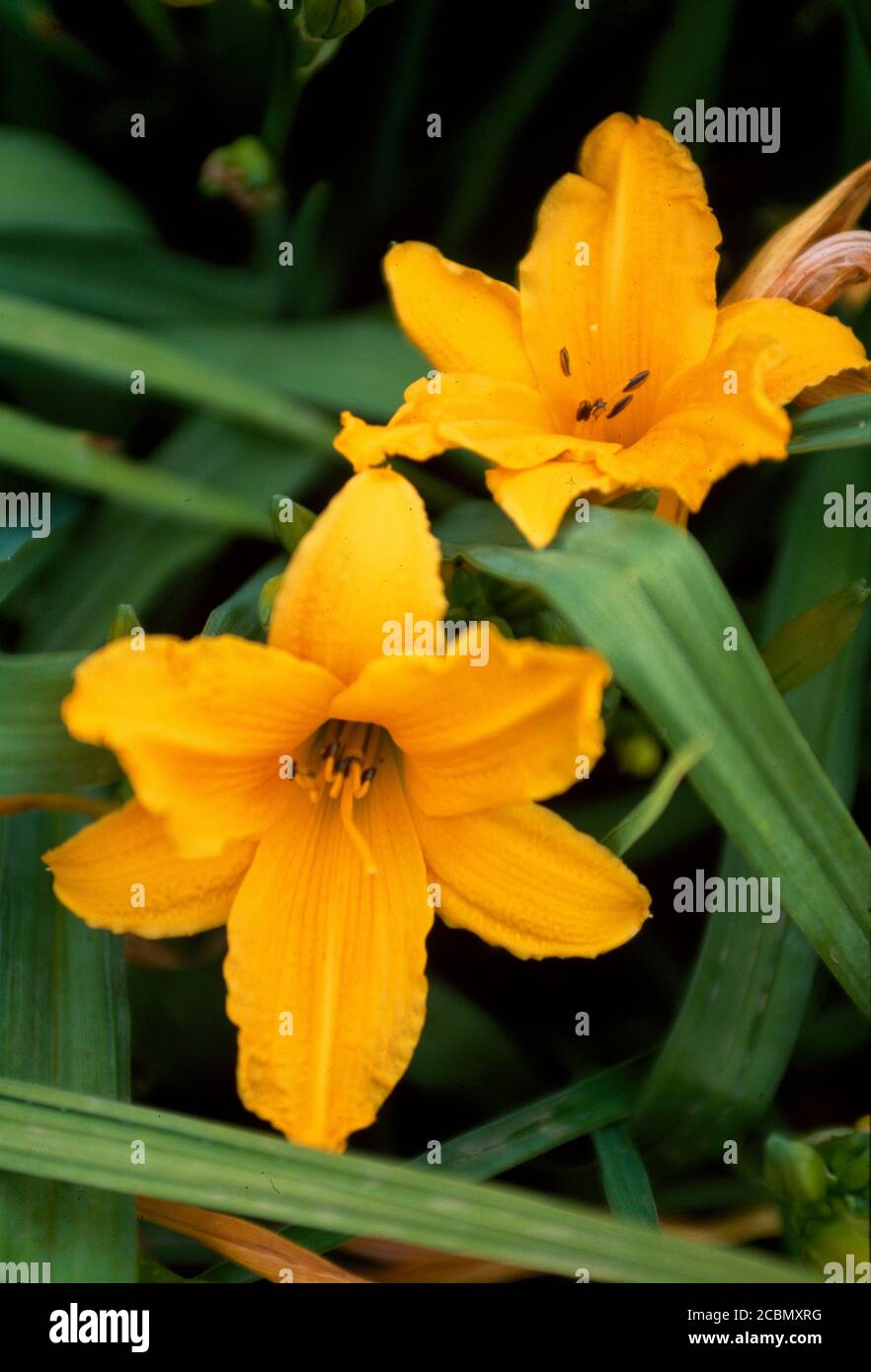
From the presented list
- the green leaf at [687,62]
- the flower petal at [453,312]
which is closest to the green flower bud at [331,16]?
the flower petal at [453,312]

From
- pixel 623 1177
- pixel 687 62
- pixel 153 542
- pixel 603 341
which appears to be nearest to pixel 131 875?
pixel 153 542

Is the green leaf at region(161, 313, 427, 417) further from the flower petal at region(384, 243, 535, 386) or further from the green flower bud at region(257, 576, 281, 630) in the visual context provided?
the green flower bud at region(257, 576, 281, 630)

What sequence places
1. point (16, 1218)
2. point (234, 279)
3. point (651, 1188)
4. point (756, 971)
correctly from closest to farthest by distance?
point (16, 1218), point (756, 971), point (651, 1188), point (234, 279)

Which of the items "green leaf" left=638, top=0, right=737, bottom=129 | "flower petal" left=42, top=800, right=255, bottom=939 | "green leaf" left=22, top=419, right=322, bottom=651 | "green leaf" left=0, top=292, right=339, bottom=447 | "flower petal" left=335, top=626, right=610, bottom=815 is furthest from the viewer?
"green leaf" left=638, top=0, right=737, bottom=129

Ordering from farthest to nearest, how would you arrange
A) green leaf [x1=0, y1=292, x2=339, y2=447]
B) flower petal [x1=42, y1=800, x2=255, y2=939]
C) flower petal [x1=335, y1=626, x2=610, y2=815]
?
green leaf [x1=0, y1=292, x2=339, y2=447]
flower petal [x1=42, y1=800, x2=255, y2=939]
flower petal [x1=335, y1=626, x2=610, y2=815]

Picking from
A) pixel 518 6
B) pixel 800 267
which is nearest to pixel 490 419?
pixel 800 267

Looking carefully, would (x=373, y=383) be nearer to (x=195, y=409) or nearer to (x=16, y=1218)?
(x=195, y=409)

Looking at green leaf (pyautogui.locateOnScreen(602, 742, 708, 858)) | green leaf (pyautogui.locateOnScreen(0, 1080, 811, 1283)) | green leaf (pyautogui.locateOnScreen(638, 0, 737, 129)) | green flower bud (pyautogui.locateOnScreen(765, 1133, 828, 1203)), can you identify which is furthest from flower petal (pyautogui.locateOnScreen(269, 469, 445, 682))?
green leaf (pyautogui.locateOnScreen(638, 0, 737, 129))
